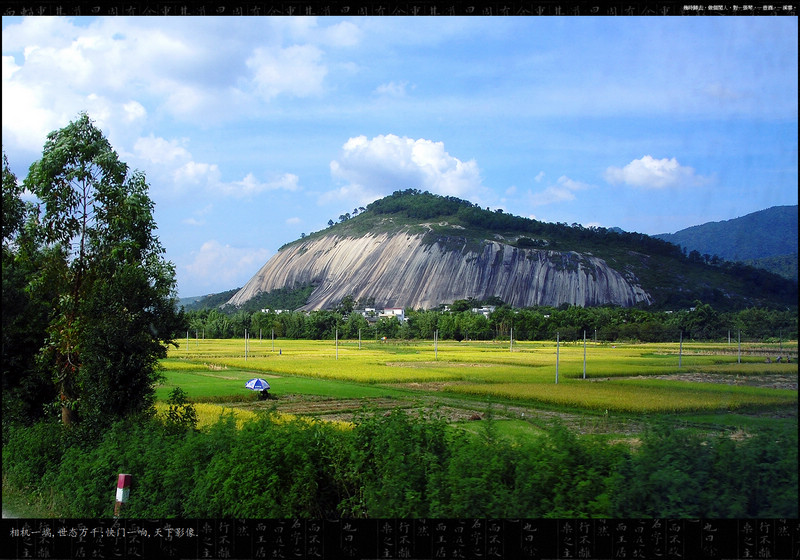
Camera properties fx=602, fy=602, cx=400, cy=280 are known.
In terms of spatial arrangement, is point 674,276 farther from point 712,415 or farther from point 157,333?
point 157,333

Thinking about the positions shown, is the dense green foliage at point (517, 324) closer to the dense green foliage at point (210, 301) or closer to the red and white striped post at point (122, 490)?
the dense green foliage at point (210, 301)

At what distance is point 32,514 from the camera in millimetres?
6719

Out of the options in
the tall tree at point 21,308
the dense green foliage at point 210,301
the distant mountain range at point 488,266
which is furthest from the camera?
the dense green foliage at point 210,301

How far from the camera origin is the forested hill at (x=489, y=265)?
6.63 m

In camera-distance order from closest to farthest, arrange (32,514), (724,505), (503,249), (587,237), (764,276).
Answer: (724,505) < (764,276) < (32,514) < (587,237) < (503,249)

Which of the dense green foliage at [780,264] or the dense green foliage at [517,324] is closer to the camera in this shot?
the dense green foliage at [780,264]

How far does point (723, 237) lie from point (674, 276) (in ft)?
7.61

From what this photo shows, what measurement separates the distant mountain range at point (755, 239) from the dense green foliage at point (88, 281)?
6.55 m

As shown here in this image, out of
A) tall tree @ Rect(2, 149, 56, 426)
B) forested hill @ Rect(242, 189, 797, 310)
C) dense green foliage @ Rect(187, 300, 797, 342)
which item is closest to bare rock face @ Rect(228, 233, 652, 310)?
forested hill @ Rect(242, 189, 797, 310)

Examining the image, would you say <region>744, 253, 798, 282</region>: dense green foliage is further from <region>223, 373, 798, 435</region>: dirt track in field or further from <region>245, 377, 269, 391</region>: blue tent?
<region>245, 377, 269, 391</region>: blue tent

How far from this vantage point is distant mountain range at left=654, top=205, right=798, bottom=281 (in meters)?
4.17

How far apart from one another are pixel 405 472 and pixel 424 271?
41.8ft

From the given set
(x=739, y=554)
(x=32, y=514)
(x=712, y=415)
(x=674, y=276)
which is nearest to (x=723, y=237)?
(x=712, y=415)

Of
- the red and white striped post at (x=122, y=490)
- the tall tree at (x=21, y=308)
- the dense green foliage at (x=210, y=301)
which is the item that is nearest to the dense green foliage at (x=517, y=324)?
the dense green foliage at (x=210, y=301)
